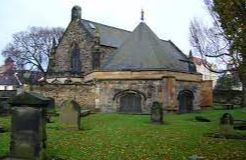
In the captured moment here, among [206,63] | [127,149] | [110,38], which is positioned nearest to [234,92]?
[206,63]

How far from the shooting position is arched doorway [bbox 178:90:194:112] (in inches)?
1180

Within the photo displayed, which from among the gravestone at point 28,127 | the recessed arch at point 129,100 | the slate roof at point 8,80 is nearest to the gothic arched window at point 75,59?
the recessed arch at point 129,100

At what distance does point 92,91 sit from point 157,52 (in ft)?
20.5

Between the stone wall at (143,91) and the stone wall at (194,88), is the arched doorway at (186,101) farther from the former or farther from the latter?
the stone wall at (143,91)

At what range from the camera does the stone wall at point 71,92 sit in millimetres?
29594

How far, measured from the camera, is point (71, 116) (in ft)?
57.5

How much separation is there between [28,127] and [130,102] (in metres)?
18.8

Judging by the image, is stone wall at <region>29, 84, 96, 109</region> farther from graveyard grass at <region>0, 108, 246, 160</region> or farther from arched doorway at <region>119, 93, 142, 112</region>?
graveyard grass at <region>0, 108, 246, 160</region>

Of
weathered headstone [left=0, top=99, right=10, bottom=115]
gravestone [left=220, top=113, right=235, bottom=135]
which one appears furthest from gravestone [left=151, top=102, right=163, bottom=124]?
weathered headstone [left=0, top=99, right=10, bottom=115]

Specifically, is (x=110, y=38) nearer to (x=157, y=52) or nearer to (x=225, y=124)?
(x=157, y=52)

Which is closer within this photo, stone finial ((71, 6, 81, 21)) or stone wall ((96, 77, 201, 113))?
stone wall ((96, 77, 201, 113))

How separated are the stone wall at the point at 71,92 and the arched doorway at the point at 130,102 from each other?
2.47 meters

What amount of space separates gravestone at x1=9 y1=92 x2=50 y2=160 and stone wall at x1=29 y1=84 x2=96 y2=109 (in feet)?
63.6

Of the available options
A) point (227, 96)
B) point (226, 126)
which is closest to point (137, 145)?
point (226, 126)
